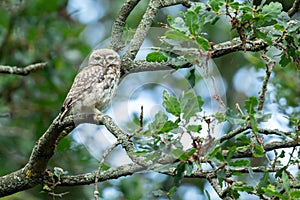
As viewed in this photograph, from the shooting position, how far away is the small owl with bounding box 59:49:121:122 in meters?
3.08

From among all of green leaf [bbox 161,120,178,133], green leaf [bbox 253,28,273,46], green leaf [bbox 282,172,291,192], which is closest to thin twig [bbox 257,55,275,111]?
green leaf [bbox 253,28,273,46]

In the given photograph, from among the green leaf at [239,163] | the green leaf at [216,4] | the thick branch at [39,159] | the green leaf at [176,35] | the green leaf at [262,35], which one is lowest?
the thick branch at [39,159]

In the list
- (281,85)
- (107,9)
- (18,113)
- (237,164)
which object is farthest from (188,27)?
(107,9)

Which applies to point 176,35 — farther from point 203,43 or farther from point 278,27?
point 278,27

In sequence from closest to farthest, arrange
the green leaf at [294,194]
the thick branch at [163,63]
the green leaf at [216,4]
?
1. the green leaf at [294,194]
2. the green leaf at [216,4]
3. the thick branch at [163,63]

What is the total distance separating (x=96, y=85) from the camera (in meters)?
3.27

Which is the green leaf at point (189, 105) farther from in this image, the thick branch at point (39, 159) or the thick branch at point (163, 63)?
the thick branch at point (39, 159)

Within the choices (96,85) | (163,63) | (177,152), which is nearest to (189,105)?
(177,152)

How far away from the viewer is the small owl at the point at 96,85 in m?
3.08

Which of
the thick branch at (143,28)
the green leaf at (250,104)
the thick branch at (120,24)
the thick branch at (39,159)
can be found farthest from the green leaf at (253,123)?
the thick branch at (120,24)

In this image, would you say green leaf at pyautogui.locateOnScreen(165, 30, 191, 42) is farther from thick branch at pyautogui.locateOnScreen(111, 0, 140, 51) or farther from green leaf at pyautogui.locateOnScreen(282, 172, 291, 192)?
thick branch at pyautogui.locateOnScreen(111, 0, 140, 51)

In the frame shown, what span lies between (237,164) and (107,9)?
12.8 ft

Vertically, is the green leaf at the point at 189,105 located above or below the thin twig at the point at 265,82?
above

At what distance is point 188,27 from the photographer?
2.16 metres
